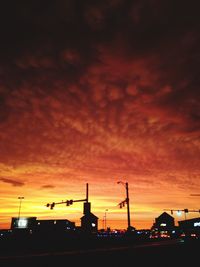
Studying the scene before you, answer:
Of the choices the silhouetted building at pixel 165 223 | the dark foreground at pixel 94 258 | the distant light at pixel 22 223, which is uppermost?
the silhouetted building at pixel 165 223

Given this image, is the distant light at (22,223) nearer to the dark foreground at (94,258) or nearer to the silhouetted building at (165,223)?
the dark foreground at (94,258)

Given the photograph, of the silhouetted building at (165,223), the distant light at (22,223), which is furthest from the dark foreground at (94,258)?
the silhouetted building at (165,223)

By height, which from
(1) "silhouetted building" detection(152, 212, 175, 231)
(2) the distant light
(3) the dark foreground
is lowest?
(3) the dark foreground

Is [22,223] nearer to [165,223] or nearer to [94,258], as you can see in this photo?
[94,258]

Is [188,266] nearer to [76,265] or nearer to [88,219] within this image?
[76,265]

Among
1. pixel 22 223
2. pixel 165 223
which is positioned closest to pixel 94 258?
pixel 22 223

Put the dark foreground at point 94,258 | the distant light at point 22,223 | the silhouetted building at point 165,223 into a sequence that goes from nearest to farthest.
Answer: the dark foreground at point 94,258
the distant light at point 22,223
the silhouetted building at point 165,223

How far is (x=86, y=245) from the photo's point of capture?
3309 centimetres

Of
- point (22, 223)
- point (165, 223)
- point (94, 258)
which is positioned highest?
point (165, 223)

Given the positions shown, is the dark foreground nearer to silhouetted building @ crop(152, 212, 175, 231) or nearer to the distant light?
the distant light

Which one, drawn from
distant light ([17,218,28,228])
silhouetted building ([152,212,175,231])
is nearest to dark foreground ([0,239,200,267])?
distant light ([17,218,28,228])

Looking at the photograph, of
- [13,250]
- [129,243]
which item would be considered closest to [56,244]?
[13,250]

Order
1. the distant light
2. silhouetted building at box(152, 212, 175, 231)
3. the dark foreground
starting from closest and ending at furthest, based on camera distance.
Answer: the dark foreground < the distant light < silhouetted building at box(152, 212, 175, 231)

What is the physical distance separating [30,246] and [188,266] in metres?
19.1
